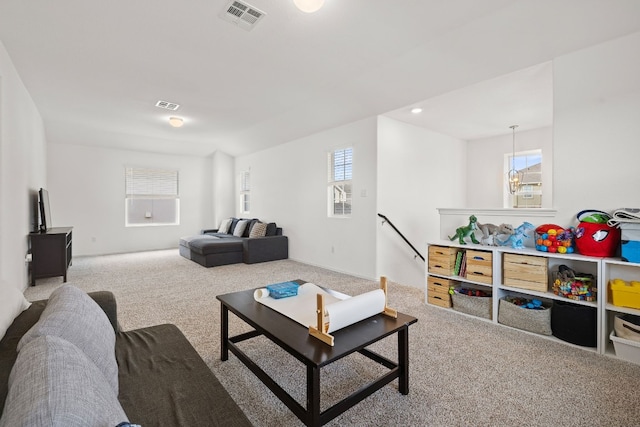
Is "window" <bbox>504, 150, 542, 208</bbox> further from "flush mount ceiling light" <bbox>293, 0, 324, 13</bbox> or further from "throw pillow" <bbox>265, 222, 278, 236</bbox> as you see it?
"flush mount ceiling light" <bbox>293, 0, 324, 13</bbox>

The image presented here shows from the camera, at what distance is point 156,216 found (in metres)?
7.69

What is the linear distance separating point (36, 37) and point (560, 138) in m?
5.08

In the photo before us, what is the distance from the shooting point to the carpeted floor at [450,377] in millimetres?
1632

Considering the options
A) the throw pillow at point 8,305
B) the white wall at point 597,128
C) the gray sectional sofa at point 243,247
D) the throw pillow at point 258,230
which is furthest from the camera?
the throw pillow at point 258,230

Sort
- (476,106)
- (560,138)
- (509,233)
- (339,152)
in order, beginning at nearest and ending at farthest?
(560,138)
(509,233)
(476,106)
(339,152)

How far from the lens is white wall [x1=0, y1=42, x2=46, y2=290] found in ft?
9.57

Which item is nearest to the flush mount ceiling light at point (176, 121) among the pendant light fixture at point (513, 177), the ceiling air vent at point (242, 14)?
the ceiling air vent at point (242, 14)

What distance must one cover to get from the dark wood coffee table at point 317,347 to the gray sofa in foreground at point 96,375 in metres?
0.38

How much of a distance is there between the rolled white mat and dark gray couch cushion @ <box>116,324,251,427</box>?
2.05 feet

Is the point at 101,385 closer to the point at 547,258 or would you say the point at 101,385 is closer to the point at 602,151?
the point at 547,258

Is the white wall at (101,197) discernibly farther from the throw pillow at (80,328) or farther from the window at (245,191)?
the throw pillow at (80,328)

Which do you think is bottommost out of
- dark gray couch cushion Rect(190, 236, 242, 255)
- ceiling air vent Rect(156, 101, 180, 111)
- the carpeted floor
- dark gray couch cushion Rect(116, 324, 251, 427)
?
the carpeted floor

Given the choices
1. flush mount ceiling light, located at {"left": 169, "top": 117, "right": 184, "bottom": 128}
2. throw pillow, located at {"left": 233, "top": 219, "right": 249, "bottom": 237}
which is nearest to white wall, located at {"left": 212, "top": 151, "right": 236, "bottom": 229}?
throw pillow, located at {"left": 233, "top": 219, "right": 249, "bottom": 237}

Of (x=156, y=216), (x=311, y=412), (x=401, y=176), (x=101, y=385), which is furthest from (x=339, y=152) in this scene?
(x=156, y=216)
